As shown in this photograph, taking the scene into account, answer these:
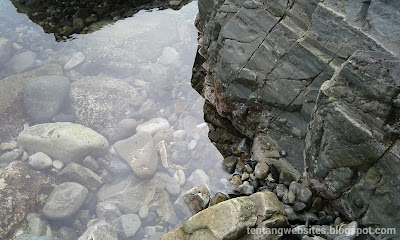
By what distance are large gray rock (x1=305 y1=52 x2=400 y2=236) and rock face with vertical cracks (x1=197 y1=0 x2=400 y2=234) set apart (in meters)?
0.01

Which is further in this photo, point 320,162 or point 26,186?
point 26,186

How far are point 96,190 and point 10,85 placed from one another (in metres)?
4.56

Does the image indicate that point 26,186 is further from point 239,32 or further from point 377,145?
point 377,145

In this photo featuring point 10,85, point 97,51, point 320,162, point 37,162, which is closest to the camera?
point 320,162

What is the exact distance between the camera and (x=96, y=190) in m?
8.04

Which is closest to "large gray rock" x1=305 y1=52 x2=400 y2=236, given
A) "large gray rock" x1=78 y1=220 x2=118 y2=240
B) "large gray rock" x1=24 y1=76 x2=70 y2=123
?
"large gray rock" x1=78 y1=220 x2=118 y2=240

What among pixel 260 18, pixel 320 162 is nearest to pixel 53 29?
pixel 260 18

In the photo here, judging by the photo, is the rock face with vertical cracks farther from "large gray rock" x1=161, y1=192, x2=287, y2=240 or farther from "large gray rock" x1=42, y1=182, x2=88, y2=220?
"large gray rock" x1=42, y1=182, x2=88, y2=220

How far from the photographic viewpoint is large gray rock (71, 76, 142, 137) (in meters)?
9.47

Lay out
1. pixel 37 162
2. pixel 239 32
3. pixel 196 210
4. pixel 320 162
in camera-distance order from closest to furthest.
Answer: pixel 320 162 < pixel 196 210 < pixel 239 32 < pixel 37 162

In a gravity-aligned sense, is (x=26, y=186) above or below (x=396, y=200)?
below

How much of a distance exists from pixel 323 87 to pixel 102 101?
6.23m

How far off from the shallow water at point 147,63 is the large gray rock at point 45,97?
25cm

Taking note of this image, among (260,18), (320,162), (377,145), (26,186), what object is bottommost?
(26,186)
